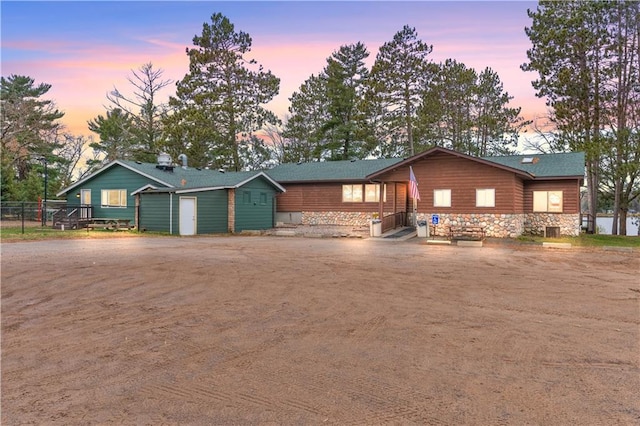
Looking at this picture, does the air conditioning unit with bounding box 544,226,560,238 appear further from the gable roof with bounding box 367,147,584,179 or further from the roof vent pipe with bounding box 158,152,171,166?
the roof vent pipe with bounding box 158,152,171,166

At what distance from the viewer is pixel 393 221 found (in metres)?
25.3

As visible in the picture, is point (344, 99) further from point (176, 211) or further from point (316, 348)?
point (316, 348)

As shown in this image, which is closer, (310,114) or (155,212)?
(155,212)

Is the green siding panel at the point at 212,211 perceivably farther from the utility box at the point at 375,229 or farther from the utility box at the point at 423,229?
the utility box at the point at 423,229

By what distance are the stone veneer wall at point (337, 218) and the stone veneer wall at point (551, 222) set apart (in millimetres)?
9703

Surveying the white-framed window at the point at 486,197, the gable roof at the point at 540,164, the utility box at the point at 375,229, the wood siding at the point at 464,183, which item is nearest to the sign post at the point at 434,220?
the wood siding at the point at 464,183

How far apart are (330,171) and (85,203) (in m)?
17.3

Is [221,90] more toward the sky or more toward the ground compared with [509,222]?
more toward the sky

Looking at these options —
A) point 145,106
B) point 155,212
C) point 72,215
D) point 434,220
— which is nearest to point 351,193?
point 434,220

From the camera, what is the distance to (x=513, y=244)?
18641mm

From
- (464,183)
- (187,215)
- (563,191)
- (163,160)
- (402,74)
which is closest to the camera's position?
(563,191)

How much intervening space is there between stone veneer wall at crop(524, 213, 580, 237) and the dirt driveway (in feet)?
44.4

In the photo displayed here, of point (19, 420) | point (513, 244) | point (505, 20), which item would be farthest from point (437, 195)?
point (19, 420)

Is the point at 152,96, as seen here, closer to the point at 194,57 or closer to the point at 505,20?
the point at 194,57
